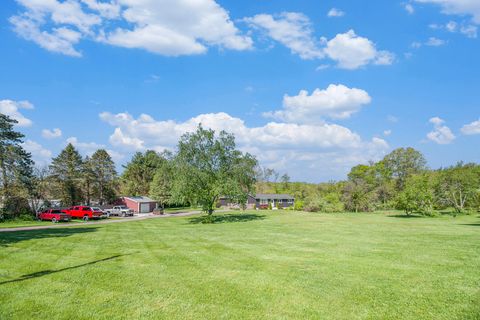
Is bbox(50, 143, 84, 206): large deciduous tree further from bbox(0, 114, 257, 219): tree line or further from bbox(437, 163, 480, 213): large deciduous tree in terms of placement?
bbox(437, 163, 480, 213): large deciduous tree

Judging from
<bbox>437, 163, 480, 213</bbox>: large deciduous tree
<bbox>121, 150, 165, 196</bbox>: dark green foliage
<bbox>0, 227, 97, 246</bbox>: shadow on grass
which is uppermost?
<bbox>121, 150, 165, 196</bbox>: dark green foliage

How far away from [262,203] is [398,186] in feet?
109

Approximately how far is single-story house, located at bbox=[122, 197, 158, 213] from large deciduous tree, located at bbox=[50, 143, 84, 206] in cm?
1097

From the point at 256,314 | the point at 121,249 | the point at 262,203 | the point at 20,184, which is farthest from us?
the point at 262,203

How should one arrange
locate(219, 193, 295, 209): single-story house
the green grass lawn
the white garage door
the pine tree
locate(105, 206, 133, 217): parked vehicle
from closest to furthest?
the green grass lawn → locate(105, 206, 133, 217): parked vehicle → the pine tree → the white garage door → locate(219, 193, 295, 209): single-story house

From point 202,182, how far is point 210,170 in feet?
5.66

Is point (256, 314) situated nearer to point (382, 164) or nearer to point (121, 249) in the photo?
point (121, 249)

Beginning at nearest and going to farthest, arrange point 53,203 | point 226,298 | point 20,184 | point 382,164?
point 226,298 → point 20,184 → point 53,203 → point 382,164

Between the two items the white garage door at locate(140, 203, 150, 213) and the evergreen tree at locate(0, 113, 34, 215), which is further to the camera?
the white garage door at locate(140, 203, 150, 213)

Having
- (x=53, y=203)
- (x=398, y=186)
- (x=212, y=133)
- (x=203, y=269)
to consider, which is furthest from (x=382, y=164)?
(x=203, y=269)

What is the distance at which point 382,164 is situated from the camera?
74688 mm

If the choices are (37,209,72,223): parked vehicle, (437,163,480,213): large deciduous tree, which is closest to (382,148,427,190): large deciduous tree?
(437,163,480,213): large deciduous tree

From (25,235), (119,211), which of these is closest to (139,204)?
(119,211)

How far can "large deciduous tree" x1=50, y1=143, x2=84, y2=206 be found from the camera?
5178cm
